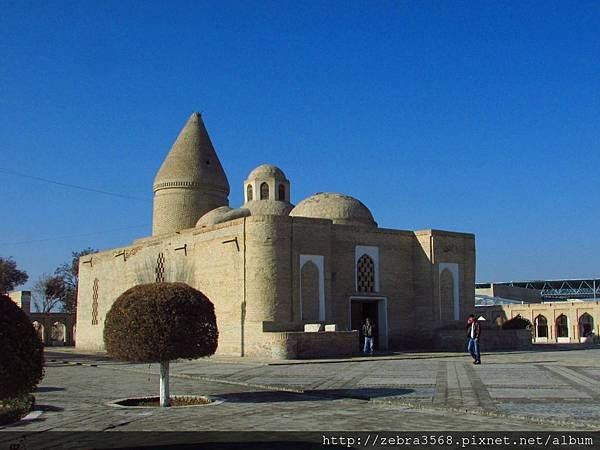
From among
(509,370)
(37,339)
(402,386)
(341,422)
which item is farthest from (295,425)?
(509,370)

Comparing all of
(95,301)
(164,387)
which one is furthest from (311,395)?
(95,301)

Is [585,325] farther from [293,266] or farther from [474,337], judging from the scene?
[474,337]

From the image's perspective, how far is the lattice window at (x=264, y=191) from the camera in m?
35.9

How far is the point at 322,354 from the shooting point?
80.8 feet

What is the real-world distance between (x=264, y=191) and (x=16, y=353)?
28845mm

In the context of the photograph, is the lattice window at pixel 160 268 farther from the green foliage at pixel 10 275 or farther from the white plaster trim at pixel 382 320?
the green foliage at pixel 10 275

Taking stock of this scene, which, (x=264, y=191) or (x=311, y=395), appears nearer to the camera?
(x=311, y=395)

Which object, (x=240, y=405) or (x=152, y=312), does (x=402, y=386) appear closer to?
Result: (x=240, y=405)

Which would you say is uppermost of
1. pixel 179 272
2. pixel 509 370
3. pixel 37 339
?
Answer: pixel 179 272

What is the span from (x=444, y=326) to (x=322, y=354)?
8479 millimetres

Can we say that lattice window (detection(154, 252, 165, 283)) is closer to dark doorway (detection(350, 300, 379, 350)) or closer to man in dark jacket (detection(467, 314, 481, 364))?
dark doorway (detection(350, 300, 379, 350))

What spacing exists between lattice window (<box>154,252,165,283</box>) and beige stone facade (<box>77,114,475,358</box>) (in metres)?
0.05

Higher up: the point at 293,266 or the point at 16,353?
the point at 293,266

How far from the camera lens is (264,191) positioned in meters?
36.0
